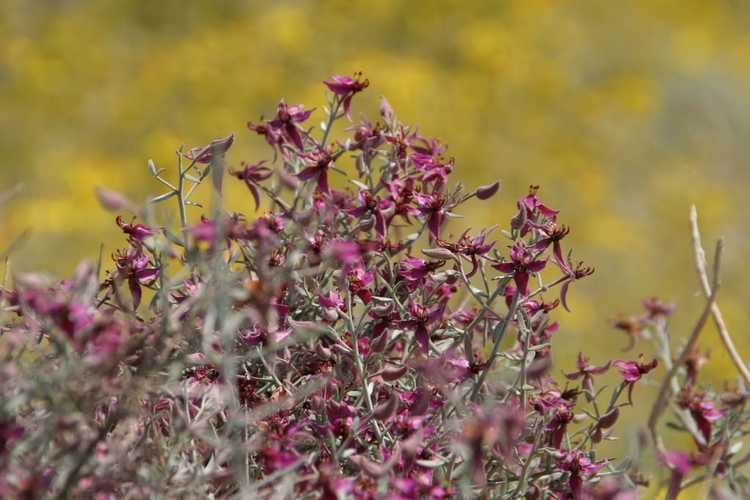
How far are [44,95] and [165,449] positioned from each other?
5526mm

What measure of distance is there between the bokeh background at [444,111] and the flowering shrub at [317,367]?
3.00 meters

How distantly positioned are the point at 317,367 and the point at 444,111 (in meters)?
5.23

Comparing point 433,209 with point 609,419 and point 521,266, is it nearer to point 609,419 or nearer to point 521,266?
point 521,266

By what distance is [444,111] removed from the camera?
6293mm

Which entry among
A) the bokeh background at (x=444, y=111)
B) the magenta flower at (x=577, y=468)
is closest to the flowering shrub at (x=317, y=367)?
the magenta flower at (x=577, y=468)

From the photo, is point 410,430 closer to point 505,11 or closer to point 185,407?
point 185,407

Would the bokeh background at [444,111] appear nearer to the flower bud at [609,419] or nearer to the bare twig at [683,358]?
the flower bud at [609,419]

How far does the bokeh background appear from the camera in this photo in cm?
534

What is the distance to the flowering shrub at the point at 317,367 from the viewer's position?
88 centimetres

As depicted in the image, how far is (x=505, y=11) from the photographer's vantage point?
7492 mm

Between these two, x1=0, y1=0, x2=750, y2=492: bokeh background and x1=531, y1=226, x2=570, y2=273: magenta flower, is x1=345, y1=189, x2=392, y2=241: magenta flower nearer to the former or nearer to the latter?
x1=531, y1=226, x2=570, y2=273: magenta flower

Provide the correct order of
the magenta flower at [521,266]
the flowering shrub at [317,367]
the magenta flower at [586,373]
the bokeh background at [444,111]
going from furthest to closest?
the bokeh background at [444,111] < the magenta flower at [586,373] < the magenta flower at [521,266] < the flowering shrub at [317,367]

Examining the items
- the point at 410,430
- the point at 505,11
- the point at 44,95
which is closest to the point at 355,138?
the point at 410,430

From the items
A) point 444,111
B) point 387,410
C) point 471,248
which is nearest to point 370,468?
point 387,410
